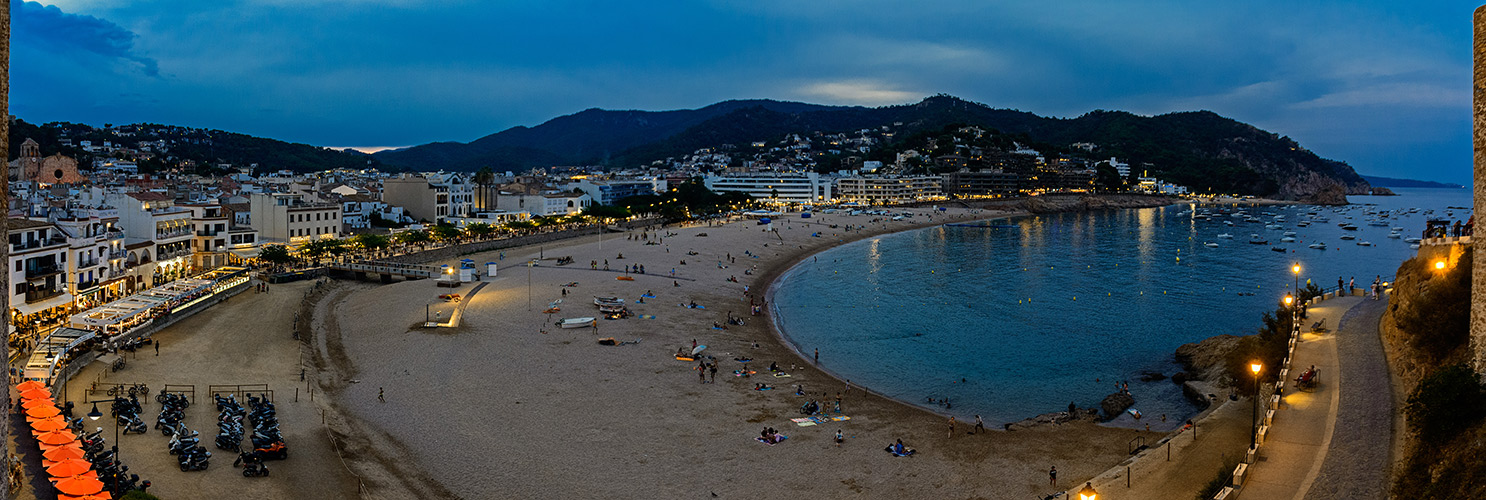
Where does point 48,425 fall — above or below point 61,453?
above

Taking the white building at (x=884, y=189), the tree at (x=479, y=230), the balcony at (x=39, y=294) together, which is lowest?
the balcony at (x=39, y=294)

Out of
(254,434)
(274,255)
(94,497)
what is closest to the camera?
(94,497)

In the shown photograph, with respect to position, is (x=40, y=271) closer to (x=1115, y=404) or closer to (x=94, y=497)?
(x=94, y=497)

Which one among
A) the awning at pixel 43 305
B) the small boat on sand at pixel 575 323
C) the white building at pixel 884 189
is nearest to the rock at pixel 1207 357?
the small boat on sand at pixel 575 323

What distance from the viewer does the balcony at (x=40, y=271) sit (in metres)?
26.0

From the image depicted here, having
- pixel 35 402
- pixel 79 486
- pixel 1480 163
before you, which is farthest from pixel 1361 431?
pixel 35 402

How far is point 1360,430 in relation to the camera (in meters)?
13.5

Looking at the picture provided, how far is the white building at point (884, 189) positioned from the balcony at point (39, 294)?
358 feet

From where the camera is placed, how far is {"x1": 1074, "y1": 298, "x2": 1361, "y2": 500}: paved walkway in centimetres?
1236

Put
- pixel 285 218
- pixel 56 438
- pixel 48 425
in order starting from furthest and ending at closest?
1. pixel 285 218
2. pixel 48 425
3. pixel 56 438

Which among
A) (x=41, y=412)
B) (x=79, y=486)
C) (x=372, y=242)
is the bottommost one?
(x=79, y=486)

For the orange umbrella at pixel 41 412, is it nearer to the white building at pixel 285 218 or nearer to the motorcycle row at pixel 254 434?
the motorcycle row at pixel 254 434

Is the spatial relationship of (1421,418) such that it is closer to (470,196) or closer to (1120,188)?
(470,196)

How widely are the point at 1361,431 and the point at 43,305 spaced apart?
34016 millimetres
